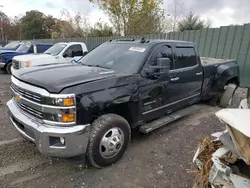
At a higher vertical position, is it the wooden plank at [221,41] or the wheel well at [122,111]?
the wooden plank at [221,41]

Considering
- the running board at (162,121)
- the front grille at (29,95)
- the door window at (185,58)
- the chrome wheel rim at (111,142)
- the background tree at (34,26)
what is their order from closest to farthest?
the front grille at (29,95) → the chrome wheel rim at (111,142) → the running board at (162,121) → the door window at (185,58) → the background tree at (34,26)

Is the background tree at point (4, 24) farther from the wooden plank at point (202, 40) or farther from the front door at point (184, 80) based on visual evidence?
the front door at point (184, 80)

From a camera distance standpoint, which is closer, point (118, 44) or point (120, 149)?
point (120, 149)

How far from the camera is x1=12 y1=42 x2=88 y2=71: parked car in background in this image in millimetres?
7870

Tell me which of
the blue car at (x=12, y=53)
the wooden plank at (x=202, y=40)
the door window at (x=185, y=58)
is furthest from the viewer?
the blue car at (x=12, y=53)

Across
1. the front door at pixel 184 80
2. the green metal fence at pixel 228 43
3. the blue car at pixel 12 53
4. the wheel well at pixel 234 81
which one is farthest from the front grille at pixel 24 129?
the blue car at pixel 12 53

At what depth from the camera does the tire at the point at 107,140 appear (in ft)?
8.74

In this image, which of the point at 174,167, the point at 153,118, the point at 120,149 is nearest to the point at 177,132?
the point at 153,118

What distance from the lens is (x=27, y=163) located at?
302 cm

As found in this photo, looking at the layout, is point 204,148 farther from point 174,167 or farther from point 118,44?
point 118,44

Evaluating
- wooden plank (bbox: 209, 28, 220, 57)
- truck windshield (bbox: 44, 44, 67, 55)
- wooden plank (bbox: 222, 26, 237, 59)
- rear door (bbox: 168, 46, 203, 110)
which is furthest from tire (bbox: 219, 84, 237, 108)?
truck windshield (bbox: 44, 44, 67, 55)

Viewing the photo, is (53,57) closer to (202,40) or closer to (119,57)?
(119,57)

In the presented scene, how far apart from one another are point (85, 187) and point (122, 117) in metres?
1.08

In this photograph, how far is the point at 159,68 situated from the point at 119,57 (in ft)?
2.54
